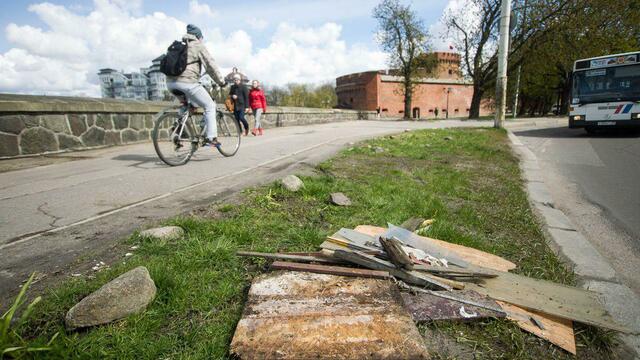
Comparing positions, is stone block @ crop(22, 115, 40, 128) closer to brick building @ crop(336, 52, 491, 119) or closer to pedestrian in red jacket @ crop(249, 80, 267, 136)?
pedestrian in red jacket @ crop(249, 80, 267, 136)

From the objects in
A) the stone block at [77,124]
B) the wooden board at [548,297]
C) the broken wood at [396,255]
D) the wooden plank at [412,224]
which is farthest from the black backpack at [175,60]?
the wooden board at [548,297]

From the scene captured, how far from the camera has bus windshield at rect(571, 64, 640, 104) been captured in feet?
38.3

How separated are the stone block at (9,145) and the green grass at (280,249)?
5453 millimetres

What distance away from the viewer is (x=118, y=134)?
8680 millimetres

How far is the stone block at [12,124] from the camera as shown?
625 centimetres

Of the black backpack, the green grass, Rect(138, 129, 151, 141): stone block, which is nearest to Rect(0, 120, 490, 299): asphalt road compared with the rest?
the green grass

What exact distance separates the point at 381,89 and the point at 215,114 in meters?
44.0

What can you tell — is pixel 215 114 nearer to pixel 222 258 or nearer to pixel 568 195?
pixel 222 258

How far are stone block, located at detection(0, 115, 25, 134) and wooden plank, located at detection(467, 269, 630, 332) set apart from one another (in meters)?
7.95

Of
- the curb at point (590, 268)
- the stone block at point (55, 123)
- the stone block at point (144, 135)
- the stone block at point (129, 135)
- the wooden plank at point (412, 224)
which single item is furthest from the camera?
the stone block at point (144, 135)

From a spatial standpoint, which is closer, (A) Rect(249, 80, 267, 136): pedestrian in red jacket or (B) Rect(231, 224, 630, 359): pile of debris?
(B) Rect(231, 224, 630, 359): pile of debris

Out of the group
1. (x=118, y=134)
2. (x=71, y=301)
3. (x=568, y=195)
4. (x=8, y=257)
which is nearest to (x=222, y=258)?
(x=71, y=301)

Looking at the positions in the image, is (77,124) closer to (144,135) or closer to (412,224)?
(144,135)

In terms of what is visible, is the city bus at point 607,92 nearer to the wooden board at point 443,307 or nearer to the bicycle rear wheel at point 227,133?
the bicycle rear wheel at point 227,133
